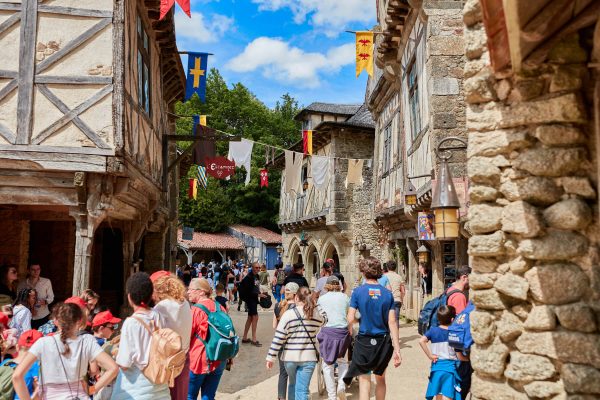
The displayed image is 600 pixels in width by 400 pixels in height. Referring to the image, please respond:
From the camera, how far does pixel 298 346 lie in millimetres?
4668

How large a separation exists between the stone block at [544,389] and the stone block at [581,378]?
6 centimetres

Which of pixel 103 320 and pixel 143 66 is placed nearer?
pixel 103 320

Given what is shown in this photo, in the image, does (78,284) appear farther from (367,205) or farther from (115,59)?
(367,205)

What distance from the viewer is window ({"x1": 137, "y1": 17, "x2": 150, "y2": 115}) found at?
26.3 ft

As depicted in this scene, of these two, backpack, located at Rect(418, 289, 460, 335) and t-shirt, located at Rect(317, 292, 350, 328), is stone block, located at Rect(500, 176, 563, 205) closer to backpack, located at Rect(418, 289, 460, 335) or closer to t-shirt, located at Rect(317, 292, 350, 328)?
backpack, located at Rect(418, 289, 460, 335)

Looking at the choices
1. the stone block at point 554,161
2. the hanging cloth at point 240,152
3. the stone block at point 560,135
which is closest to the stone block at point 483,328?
the stone block at point 554,161

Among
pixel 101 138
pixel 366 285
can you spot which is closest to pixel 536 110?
pixel 366 285

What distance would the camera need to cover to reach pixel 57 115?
6582mm

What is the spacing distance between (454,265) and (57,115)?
700 cm

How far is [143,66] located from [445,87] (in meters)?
5.01

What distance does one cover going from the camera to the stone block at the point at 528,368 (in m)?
2.70

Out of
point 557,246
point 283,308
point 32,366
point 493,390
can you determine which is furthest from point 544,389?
point 283,308

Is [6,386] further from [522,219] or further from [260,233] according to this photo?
[260,233]

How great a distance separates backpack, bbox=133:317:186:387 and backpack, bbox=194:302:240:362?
90 centimetres
